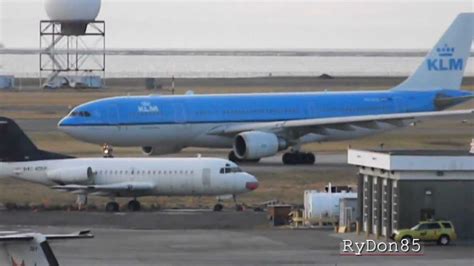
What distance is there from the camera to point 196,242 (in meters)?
46.5

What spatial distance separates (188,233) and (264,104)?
24.2 meters

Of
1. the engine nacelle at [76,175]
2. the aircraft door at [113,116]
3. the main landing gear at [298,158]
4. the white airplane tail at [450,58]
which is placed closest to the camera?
the engine nacelle at [76,175]

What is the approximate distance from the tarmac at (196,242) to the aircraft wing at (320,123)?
1662cm

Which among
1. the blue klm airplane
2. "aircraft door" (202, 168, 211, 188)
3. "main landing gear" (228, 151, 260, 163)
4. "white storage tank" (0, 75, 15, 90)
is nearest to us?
"aircraft door" (202, 168, 211, 188)

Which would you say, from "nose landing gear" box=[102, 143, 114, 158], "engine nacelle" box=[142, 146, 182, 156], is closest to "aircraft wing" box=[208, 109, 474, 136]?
"engine nacelle" box=[142, 146, 182, 156]

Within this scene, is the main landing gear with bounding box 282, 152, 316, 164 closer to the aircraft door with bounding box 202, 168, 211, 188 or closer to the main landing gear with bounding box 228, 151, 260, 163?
the main landing gear with bounding box 228, 151, 260, 163

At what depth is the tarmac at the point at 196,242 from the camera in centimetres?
4219

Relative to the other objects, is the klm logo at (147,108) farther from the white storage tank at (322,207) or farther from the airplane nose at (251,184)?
the white storage tank at (322,207)

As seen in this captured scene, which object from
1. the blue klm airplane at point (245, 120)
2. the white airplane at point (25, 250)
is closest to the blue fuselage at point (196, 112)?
the blue klm airplane at point (245, 120)

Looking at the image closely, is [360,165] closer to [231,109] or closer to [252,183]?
[252,183]

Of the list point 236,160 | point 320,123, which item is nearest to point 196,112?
point 236,160

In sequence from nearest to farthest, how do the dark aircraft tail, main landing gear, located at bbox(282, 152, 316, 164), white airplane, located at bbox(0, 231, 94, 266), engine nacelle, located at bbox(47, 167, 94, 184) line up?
white airplane, located at bbox(0, 231, 94, 266) → engine nacelle, located at bbox(47, 167, 94, 184) → the dark aircraft tail → main landing gear, located at bbox(282, 152, 316, 164)

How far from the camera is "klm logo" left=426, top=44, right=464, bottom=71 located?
3088 inches

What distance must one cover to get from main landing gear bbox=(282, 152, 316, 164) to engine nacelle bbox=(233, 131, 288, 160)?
1180mm
